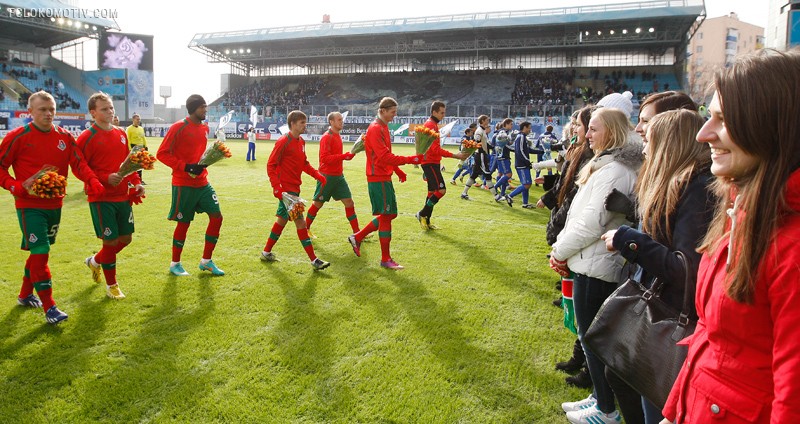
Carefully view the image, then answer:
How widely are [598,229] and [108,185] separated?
475 cm

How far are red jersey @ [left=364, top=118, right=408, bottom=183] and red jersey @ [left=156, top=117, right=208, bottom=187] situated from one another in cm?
203

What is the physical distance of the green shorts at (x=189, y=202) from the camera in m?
6.07

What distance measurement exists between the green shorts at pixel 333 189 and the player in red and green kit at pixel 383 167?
132 cm

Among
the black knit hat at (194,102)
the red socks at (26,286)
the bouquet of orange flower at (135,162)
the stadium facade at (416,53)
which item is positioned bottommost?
the red socks at (26,286)

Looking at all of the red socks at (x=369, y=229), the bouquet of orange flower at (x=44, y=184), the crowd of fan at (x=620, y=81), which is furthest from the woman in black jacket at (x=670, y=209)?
the crowd of fan at (x=620, y=81)

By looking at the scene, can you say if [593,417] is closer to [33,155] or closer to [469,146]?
[33,155]

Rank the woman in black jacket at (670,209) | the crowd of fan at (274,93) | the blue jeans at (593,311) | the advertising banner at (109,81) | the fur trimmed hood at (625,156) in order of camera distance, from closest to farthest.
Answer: the woman in black jacket at (670,209) → the fur trimmed hood at (625,156) → the blue jeans at (593,311) → the crowd of fan at (274,93) → the advertising banner at (109,81)

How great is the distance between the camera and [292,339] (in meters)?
4.36

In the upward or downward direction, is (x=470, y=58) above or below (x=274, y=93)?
above

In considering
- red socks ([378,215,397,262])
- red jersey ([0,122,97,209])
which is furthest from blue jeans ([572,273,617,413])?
red jersey ([0,122,97,209])

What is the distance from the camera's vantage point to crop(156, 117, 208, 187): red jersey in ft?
19.2

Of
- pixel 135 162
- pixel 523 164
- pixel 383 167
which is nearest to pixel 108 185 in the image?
pixel 135 162

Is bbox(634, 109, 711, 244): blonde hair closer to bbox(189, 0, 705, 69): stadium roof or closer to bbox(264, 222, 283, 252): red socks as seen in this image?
bbox(264, 222, 283, 252): red socks

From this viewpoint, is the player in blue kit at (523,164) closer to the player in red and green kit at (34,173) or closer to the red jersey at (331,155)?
the red jersey at (331,155)
